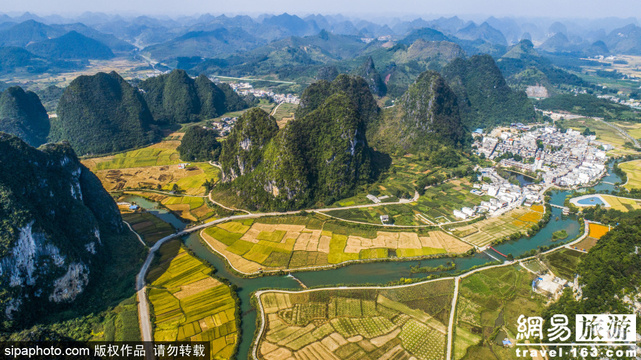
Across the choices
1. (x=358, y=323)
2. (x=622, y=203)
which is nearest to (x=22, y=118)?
(x=358, y=323)

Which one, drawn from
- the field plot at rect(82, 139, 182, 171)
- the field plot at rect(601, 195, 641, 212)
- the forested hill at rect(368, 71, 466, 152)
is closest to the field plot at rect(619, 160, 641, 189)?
the field plot at rect(601, 195, 641, 212)

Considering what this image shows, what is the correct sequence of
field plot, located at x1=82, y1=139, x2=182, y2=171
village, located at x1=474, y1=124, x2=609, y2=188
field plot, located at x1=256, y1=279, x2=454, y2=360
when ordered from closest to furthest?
field plot, located at x1=256, y1=279, x2=454, y2=360
village, located at x1=474, y1=124, x2=609, y2=188
field plot, located at x1=82, y1=139, x2=182, y2=171

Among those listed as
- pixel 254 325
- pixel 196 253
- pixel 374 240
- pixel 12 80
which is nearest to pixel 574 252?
pixel 374 240

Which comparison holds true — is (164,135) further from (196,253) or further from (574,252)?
(574,252)

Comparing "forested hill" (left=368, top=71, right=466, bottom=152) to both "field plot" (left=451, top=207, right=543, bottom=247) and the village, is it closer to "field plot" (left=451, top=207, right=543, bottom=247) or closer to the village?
the village

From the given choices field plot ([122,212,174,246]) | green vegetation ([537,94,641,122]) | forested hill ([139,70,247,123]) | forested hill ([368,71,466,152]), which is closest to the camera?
field plot ([122,212,174,246])

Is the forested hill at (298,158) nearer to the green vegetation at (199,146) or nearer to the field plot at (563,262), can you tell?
the green vegetation at (199,146)

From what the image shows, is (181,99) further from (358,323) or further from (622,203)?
(622,203)
